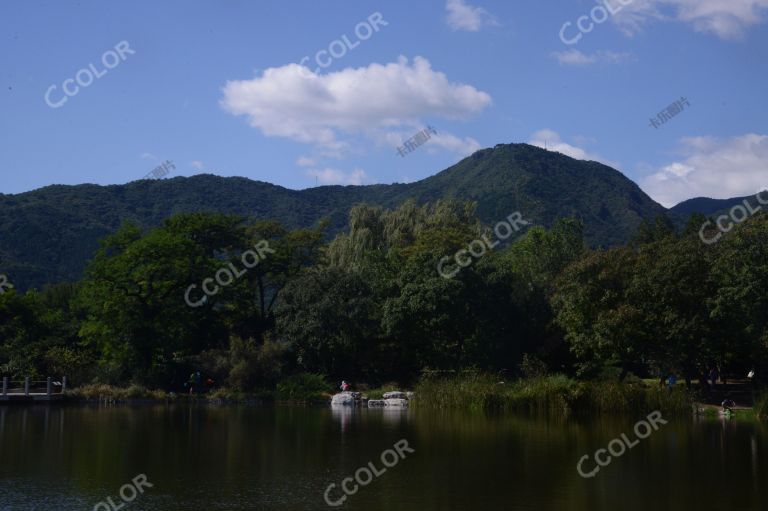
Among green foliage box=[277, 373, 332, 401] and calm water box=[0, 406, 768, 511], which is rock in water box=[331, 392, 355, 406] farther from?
calm water box=[0, 406, 768, 511]

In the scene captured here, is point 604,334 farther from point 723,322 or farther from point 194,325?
point 194,325

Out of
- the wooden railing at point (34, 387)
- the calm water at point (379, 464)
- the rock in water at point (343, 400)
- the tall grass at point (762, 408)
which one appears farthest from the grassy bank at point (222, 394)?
the tall grass at point (762, 408)

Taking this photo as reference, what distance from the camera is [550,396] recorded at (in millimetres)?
30797

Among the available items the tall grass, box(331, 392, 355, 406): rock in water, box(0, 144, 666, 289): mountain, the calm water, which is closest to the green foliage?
box(331, 392, 355, 406): rock in water

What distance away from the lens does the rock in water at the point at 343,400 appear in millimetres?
36062

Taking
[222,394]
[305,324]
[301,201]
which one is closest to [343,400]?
[305,324]

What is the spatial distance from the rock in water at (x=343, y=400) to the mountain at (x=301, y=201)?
50.2 m

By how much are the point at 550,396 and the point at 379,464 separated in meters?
14.7

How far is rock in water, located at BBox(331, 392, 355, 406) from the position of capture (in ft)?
118

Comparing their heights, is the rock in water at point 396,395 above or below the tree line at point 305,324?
below

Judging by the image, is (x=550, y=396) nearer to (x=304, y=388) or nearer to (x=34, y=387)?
(x=304, y=388)

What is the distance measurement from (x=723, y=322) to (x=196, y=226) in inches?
1144

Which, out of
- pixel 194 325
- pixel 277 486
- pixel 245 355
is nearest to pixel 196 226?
pixel 194 325

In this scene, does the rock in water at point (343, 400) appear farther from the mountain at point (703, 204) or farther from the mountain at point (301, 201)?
the mountain at point (703, 204)
